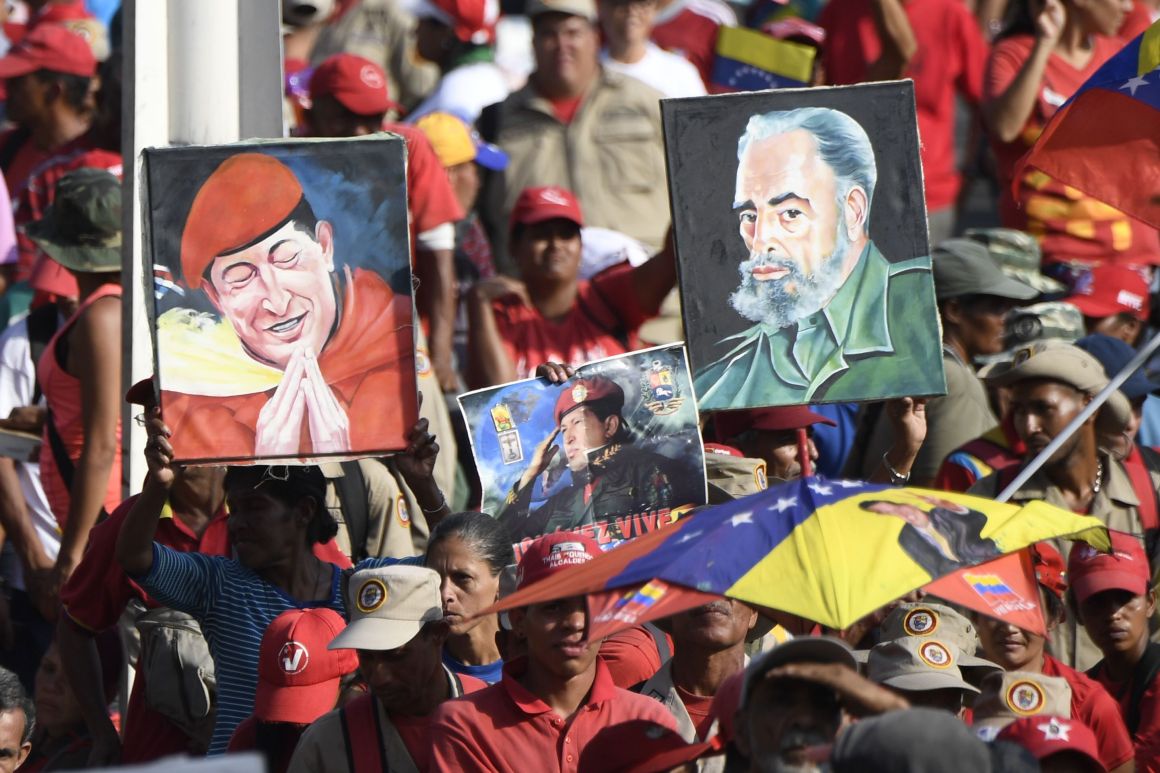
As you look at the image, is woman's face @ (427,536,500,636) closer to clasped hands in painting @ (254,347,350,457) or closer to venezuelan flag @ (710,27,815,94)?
clasped hands in painting @ (254,347,350,457)

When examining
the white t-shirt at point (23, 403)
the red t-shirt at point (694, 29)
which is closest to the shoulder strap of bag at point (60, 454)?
the white t-shirt at point (23, 403)

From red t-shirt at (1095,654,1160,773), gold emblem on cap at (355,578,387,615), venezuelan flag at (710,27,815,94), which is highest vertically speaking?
venezuelan flag at (710,27,815,94)

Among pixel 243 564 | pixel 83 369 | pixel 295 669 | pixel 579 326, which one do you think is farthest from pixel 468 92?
pixel 295 669

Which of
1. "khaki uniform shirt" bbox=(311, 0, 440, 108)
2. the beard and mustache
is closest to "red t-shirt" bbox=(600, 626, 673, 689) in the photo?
the beard and mustache

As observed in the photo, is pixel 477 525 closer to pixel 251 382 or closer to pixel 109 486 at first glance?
pixel 251 382

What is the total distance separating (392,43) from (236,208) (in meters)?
5.10

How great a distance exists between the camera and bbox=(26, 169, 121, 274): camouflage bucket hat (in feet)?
24.0

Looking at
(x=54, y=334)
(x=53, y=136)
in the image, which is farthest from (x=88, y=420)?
(x=53, y=136)

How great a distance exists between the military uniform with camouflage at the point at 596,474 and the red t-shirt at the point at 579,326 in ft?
4.70

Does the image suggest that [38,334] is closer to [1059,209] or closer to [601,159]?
[601,159]

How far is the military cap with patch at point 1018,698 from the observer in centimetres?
504

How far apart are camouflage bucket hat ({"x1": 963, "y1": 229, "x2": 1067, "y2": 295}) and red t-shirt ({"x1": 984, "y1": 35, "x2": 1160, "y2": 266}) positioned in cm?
40

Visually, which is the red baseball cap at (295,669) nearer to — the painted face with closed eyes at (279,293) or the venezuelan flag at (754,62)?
the painted face with closed eyes at (279,293)

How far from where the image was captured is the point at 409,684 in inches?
213
